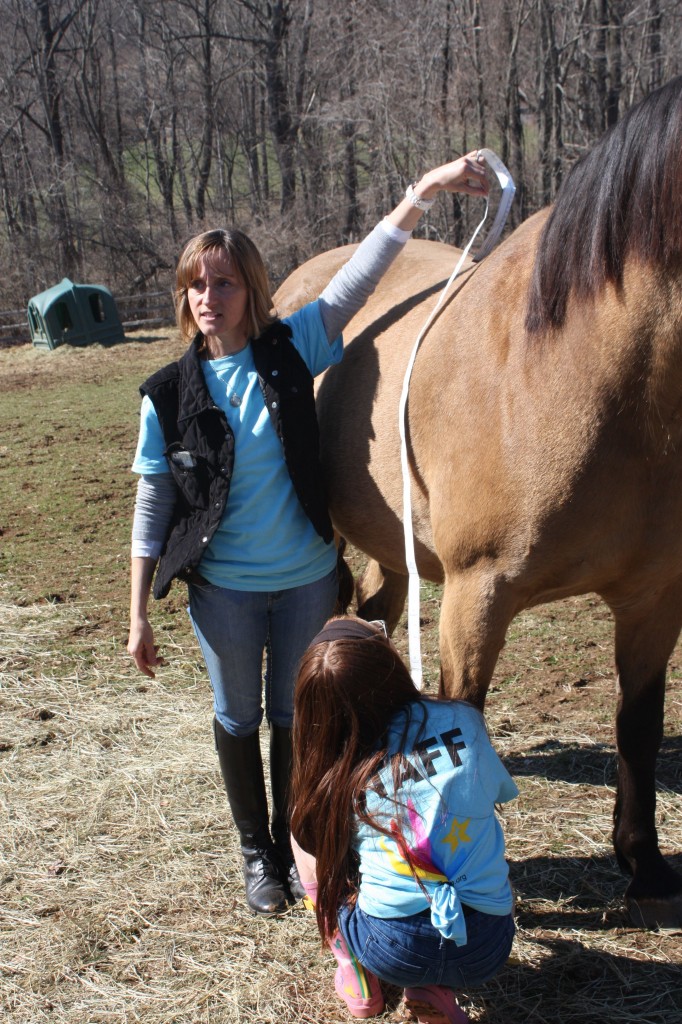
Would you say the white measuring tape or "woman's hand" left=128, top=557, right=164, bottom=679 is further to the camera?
"woman's hand" left=128, top=557, right=164, bottom=679

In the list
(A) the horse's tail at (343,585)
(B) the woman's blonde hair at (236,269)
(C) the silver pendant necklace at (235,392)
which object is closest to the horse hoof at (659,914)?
(A) the horse's tail at (343,585)

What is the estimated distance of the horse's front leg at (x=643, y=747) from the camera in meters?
2.34

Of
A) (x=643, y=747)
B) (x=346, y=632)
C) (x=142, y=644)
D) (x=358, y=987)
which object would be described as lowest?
(x=358, y=987)

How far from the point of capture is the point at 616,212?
185 centimetres

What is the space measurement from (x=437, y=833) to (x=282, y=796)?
1.08m

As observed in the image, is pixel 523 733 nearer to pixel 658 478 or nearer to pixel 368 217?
pixel 658 478

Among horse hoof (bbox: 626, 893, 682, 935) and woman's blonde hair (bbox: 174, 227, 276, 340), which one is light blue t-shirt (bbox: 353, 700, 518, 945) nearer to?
horse hoof (bbox: 626, 893, 682, 935)

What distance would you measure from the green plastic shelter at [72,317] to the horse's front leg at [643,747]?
1421cm

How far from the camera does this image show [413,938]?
1717 mm

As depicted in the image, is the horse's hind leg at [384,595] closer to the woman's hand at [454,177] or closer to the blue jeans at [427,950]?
the woman's hand at [454,177]

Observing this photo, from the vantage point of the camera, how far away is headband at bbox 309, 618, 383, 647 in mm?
1787

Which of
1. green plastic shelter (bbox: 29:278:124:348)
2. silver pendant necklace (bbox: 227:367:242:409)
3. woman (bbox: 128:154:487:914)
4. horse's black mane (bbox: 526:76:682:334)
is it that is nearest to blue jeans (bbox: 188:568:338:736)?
woman (bbox: 128:154:487:914)

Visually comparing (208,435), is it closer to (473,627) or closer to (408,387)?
(408,387)

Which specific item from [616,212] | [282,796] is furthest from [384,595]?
[616,212]
